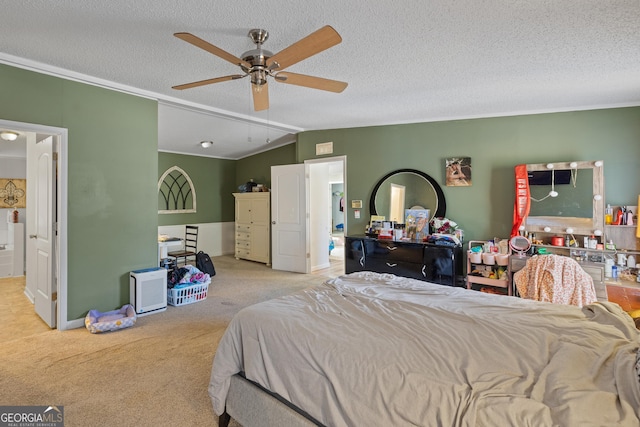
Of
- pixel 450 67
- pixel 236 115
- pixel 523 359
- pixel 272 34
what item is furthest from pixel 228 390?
pixel 236 115

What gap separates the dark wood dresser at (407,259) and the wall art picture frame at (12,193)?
20.4ft

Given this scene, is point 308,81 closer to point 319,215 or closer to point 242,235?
point 319,215

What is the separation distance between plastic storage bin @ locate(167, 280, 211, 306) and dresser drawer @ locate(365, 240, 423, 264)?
2.29 meters

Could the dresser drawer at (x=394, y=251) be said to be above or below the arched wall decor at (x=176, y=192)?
below

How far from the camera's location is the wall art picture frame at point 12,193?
19.1 feet

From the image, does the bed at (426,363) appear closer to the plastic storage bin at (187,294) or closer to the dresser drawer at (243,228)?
the plastic storage bin at (187,294)

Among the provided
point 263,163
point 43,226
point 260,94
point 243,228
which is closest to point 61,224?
point 43,226

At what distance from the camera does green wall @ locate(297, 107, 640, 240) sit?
3.49 metres

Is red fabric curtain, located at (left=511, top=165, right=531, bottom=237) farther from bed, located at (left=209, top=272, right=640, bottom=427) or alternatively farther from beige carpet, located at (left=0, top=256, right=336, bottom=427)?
beige carpet, located at (left=0, top=256, right=336, bottom=427)

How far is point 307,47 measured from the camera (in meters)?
1.93

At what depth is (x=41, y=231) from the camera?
3496mm

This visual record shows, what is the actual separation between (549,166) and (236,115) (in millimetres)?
4011

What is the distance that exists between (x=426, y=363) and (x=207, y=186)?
22.9 feet

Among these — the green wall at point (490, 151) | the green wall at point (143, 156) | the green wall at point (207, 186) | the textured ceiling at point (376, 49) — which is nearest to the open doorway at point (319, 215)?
the green wall at point (490, 151)
